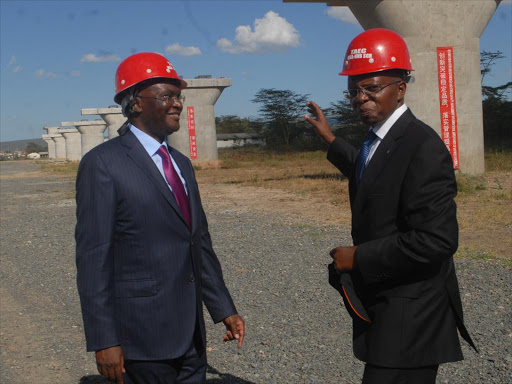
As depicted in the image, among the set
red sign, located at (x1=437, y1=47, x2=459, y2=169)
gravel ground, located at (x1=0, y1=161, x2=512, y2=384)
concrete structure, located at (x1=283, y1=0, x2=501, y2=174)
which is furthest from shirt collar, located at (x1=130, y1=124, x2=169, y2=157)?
red sign, located at (x1=437, y1=47, x2=459, y2=169)

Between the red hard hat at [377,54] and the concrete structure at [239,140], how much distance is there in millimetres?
58512

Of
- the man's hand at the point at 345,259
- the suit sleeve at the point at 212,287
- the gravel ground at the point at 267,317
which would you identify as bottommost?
the gravel ground at the point at 267,317

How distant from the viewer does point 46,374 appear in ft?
14.5

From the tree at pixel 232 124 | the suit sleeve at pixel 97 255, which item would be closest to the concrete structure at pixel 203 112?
the suit sleeve at pixel 97 255

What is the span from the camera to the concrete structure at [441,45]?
14.4 meters

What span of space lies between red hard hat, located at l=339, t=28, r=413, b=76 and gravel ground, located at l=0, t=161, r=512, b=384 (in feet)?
7.38

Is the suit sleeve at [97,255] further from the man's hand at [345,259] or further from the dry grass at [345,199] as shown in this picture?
the dry grass at [345,199]

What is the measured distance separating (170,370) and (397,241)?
3.50 ft

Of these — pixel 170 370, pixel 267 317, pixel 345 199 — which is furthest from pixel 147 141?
pixel 345 199

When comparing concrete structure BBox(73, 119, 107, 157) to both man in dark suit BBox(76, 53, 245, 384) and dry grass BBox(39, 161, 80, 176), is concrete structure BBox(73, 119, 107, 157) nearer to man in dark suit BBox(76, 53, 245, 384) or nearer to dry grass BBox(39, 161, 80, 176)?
dry grass BBox(39, 161, 80, 176)

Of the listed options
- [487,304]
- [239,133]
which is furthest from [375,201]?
[239,133]

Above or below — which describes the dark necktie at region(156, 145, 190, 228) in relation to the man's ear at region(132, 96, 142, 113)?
below

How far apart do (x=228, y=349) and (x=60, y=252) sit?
5.30 m

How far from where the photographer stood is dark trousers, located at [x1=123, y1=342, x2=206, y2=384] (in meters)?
2.50
